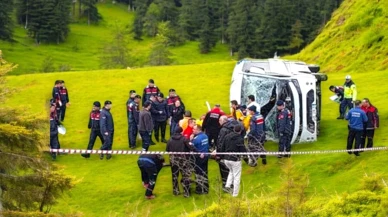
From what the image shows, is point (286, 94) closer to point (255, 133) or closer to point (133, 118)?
point (255, 133)

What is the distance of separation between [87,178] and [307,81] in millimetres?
7401

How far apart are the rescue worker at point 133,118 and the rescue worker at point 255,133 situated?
413cm

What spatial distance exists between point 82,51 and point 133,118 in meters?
79.6

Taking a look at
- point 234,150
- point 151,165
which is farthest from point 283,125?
point 151,165

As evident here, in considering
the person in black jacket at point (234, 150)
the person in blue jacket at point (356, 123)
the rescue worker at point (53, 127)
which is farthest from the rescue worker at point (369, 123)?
the rescue worker at point (53, 127)

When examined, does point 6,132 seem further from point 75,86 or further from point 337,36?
point 337,36

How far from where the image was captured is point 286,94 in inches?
694

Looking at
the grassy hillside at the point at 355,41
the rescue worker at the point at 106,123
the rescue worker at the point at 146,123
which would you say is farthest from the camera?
the grassy hillside at the point at 355,41

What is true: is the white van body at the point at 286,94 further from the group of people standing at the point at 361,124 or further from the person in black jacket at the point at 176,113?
the person in black jacket at the point at 176,113

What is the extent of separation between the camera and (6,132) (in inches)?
361

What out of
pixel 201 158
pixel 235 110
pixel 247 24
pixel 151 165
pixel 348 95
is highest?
pixel 247 24

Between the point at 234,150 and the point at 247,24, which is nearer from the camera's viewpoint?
the point at 234,150

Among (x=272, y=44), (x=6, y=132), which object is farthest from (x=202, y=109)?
(x=272, y=44)

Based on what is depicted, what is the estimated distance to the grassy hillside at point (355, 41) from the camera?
104 feet
